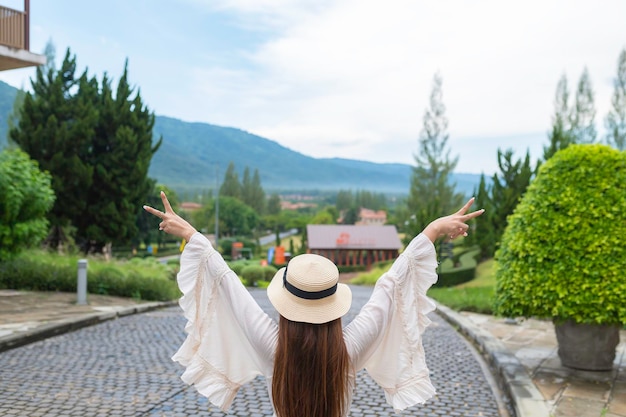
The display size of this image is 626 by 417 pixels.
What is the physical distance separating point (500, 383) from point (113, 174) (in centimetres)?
2452

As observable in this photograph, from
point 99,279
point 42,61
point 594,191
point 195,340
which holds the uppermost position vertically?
point 42,61

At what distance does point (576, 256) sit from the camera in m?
6.38

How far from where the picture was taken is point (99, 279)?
1334 cm

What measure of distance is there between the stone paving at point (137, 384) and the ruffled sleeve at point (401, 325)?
2.74m

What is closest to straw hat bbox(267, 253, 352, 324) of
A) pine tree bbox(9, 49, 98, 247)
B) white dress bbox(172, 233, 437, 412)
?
white dress bbox(172, 233, 437, 412)

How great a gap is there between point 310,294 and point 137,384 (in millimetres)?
4437

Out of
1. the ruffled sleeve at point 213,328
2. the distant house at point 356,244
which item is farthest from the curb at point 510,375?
the distant house at point 356,244

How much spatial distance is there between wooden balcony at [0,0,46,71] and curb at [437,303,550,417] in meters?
11.2

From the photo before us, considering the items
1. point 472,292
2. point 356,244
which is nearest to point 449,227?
point 472,292

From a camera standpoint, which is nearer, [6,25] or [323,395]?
[323,395]

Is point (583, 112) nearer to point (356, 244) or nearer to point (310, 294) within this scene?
point (356, 244)

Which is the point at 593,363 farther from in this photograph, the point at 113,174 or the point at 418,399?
the point at 113,174

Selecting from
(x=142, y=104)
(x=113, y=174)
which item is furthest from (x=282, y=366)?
(x=142, y=104)

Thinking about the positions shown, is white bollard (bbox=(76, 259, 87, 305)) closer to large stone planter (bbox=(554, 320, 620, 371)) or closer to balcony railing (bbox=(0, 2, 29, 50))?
balcony railing (bbox=(0, 2, 29, 50))
